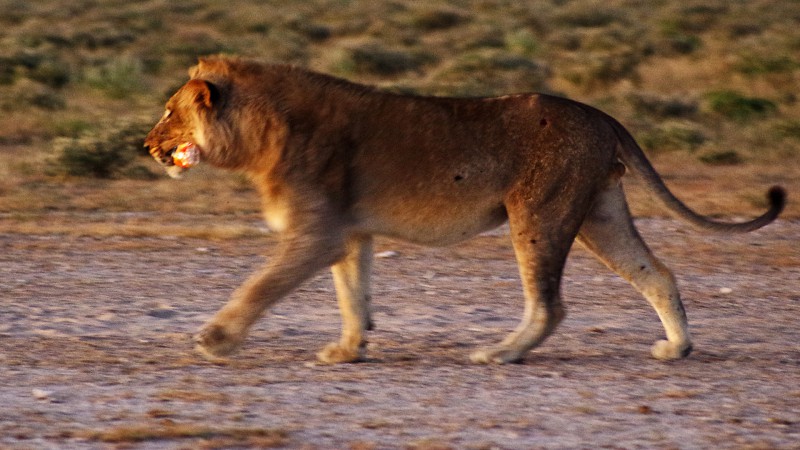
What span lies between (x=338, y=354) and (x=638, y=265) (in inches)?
68.6

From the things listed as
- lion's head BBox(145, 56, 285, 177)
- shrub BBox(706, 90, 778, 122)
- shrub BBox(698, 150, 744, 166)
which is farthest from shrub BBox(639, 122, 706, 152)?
lion's head BBox(145, 56, 285, 177)

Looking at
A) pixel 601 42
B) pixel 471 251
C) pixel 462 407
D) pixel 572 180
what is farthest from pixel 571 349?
pixel 601 42

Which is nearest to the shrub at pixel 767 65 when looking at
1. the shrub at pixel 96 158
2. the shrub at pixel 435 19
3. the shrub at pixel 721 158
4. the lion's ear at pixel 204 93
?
the shrub at pixel 721 158

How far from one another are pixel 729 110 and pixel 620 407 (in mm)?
20167

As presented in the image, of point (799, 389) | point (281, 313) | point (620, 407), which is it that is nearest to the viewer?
point (620, 407)

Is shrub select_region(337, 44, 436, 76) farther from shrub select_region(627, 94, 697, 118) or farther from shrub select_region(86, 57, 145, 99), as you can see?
shrub select_region(627, 94, 697, 118)

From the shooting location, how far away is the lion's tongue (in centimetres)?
775

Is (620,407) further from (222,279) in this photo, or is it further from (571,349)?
(222,279)

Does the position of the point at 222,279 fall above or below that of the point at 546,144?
below

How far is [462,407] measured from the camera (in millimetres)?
6719

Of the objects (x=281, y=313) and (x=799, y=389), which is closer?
(x=799, y=389)

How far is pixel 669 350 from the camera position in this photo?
806cm

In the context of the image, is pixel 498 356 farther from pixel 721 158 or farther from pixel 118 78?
pixel 118 78

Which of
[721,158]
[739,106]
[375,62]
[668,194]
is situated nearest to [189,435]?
[668,194]
